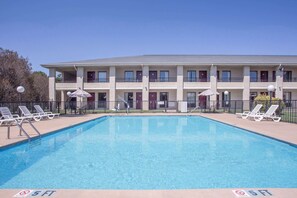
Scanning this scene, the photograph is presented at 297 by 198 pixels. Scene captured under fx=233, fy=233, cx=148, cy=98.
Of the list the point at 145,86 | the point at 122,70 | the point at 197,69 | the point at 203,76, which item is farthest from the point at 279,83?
the point at 122,70

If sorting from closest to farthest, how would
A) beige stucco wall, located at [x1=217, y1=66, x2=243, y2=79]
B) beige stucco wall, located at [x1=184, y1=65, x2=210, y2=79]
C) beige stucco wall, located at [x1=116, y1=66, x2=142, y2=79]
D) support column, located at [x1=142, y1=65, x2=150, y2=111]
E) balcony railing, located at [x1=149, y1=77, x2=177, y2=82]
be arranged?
support column, located at [x1=142, y1=65, x2=150, y2=111] → beige stucco wall, located at [x1=184, y1=65, x2=210, y2=79] → balcony railing, located at [x1=149, y1=77, x2=177, y2=82] → beige stucco wall, located at [x1=116, y1=66, x2=142, y2=79] → beige stucco wall, located at [x1=217, y1=66, x2=243, y2=79]

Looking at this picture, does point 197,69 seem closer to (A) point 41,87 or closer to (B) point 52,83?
(B) point 52,83

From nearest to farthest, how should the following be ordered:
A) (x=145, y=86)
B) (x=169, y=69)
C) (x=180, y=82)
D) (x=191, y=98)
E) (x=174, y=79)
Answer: (x=145, y=86)
(x=180, y=82)
(x=174, y=79)
(x=169, y=69)
(x=191, y=98)

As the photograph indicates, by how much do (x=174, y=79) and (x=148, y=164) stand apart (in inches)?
990

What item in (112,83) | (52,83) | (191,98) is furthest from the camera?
(191,98)

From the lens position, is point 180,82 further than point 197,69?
No

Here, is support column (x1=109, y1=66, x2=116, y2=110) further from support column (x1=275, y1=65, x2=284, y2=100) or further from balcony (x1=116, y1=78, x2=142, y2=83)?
support column (x1=275, y1=65, x2=284, y2=100)

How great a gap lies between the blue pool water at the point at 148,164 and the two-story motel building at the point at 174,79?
794 inches

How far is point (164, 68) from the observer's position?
30953 mm

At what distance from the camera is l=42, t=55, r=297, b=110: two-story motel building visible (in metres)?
29.4

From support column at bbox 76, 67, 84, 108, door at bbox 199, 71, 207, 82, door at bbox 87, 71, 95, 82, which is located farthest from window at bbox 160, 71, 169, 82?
support column at bbox 76, 67, 84, 108

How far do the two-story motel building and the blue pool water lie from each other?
2016cm

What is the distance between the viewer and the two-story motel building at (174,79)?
29.4 meters

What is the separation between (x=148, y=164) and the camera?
253 inches
